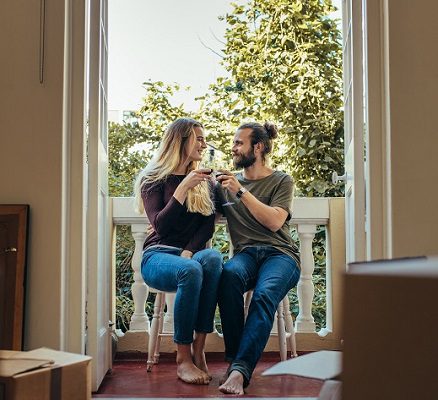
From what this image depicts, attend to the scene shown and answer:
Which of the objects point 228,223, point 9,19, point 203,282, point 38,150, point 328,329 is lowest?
point 328,329

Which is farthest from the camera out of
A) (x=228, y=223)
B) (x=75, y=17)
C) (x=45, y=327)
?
(x=228, y=223)

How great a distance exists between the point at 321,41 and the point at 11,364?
5.03 meters

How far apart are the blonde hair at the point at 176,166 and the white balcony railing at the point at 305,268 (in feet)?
1.03

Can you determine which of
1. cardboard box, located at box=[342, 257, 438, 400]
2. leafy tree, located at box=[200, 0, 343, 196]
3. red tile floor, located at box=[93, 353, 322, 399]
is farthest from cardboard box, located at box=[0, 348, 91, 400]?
leafy tree, located at box=[200, 0, 343, 196]

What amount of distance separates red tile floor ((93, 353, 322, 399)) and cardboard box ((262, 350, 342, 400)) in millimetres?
1839

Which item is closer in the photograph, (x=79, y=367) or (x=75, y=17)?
(x=79, y=367)

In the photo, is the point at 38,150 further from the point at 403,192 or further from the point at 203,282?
the point at 403,192

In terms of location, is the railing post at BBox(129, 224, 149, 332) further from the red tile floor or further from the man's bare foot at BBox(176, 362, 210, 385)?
the man's bare foot at BBox(176, 362, 210, 385)

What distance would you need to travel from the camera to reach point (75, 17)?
2.89 metres

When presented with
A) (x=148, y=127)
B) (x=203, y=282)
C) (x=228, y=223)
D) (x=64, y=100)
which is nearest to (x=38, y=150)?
(x=64, y=100)

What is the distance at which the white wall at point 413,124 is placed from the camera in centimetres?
273

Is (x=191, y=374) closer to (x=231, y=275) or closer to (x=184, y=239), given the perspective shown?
(x=231, y=275)

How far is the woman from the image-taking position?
3266 millimetres

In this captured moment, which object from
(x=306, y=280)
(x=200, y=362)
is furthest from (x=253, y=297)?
(x=306, y=280)
